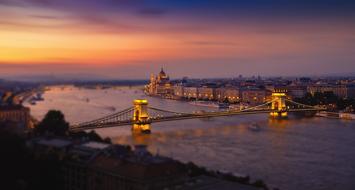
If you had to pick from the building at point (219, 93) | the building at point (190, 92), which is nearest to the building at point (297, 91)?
the building at point (219, 93)

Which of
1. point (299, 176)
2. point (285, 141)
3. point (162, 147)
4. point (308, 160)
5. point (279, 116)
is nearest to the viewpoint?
point (299, 176)

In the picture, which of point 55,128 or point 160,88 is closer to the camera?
point 55,128

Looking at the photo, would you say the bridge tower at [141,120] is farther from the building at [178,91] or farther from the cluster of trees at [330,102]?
the building at [178,91]

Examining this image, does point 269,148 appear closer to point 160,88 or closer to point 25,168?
point 25,168

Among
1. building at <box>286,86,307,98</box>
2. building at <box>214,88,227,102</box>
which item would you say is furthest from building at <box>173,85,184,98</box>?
building at <box>286,86,307,98</box>

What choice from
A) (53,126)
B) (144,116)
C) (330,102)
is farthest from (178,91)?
(53,126)

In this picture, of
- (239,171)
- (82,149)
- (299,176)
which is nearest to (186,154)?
(239,171)

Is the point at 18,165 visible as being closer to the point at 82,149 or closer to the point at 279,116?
the point at 82,149

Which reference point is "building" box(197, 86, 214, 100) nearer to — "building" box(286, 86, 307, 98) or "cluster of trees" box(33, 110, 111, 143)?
"building" box(286, 86, 307, 98)
